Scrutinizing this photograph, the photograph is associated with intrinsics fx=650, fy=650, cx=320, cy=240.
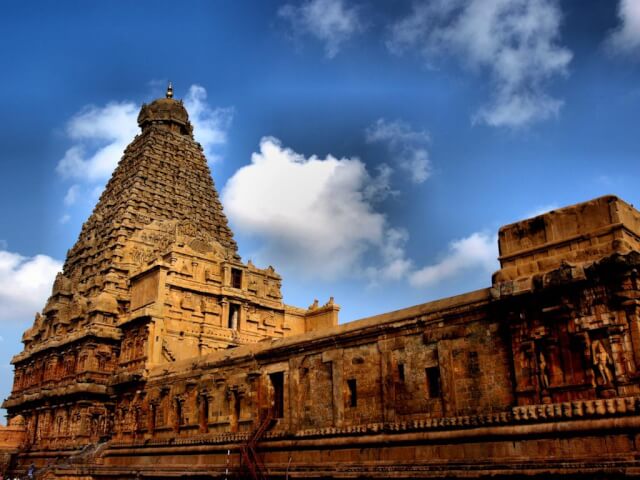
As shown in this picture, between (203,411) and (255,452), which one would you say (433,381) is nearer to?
(255,452)

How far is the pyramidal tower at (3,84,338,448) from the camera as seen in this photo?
37031 mm

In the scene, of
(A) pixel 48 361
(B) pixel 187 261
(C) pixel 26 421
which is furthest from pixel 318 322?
(C) pixel 26 421

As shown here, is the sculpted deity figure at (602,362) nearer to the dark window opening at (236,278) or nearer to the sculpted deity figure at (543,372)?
the sculpted deity figure at (543,372)

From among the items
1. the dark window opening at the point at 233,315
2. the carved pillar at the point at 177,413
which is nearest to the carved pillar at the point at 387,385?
the carved pillar at the point at 177,413

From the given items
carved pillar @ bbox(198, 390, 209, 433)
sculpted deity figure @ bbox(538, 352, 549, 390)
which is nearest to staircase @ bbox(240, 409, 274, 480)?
carved pillar @ bbox(198, 390, 209, 433)

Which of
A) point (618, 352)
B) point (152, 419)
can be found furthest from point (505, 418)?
point (152, 419)

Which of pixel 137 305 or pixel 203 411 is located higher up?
pixel 137 305

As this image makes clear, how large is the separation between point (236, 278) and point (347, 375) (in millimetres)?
21549

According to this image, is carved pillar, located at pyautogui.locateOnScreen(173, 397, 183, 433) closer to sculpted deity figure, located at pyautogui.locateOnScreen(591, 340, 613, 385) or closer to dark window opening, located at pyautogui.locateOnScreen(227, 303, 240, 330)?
dark window opening, located at pyautogui.locateOnScreen(227, 303, 240, 330)

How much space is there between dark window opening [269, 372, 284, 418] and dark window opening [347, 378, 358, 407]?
3.47 meters

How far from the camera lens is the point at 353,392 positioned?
20.8 m

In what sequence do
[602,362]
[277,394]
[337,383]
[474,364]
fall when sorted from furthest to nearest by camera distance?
1. [277,394]
2. [337,383]
3. [474,364]
4. [602,362]

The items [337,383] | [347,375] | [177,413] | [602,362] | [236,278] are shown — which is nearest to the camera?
[602,362]

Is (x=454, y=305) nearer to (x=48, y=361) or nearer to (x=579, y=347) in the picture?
(x=579, y=347)
